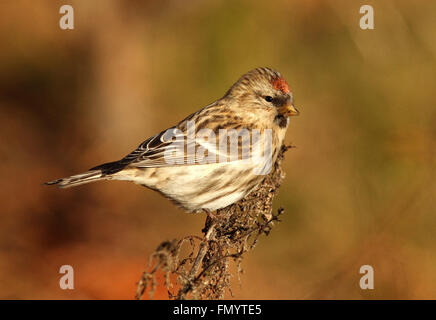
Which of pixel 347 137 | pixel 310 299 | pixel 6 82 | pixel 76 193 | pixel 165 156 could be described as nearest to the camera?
pixel 165 156

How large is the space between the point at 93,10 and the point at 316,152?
2617mm

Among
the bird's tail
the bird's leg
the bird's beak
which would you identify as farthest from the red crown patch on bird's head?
the bird's tail

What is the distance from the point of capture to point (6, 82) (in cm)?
481

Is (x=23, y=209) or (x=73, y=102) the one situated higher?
(x=73, y=102)

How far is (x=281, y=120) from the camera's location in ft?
9.82

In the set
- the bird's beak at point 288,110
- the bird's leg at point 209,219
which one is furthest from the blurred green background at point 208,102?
the bird's beak at point 288,110

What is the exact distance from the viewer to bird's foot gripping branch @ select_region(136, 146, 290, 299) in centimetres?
198

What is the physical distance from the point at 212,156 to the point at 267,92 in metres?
0.52

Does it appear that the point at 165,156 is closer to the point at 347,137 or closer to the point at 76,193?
the point at 347,137

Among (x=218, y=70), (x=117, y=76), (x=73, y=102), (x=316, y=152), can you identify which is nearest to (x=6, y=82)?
(x=73, y=102)

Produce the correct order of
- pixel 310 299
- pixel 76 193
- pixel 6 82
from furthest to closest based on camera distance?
1. pixel 76 193
2. pixel 6 82
3. pixel 310 299

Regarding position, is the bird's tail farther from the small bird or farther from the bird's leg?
the bird's leg

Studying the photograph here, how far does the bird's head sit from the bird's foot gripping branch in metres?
0.33

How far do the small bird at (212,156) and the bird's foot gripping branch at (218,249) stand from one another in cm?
11
